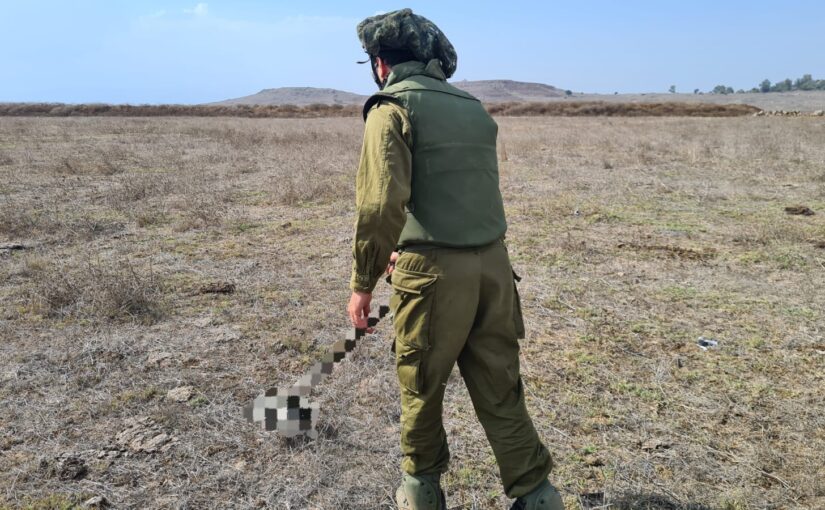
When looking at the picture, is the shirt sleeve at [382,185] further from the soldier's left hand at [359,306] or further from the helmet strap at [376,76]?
the helmet strap at [376,76]

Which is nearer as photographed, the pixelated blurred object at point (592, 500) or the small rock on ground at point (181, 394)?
the pixelated blurred object at point (592, 500)

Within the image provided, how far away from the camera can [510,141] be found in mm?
15508

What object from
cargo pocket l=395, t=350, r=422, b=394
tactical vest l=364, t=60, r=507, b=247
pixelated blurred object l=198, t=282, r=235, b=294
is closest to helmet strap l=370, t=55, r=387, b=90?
tactical vest l=364, t=60, r=507, b=247

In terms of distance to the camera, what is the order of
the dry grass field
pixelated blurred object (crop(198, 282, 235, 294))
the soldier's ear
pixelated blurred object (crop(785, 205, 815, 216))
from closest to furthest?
1. the soldier's ear
2. the dry grass field
3. pixelated blurred object (crop(198, 282, 235, 294))
4. pixelated blurred object (crop(785, 205, 815, 216))

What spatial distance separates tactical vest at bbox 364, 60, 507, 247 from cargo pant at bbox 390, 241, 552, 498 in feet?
0.22

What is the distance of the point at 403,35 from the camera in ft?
6.02

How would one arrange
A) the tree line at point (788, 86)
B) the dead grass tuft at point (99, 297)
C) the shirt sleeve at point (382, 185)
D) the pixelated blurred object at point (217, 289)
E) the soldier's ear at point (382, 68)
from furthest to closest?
the tree line at point (788, 86), the pixelated blurred object at point (217, 289), the dead grass tuft at point (99, 297), the soldier's ear at point (382, 68), the shirt sleeve at point (382, 185)

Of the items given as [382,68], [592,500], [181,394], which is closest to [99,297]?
[181,394]

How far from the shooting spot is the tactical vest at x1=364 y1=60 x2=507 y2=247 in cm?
175

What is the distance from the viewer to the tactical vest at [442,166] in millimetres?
1750

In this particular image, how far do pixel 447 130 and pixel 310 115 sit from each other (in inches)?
1603

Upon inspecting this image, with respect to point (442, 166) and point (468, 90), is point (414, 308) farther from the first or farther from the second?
point (468, 90)

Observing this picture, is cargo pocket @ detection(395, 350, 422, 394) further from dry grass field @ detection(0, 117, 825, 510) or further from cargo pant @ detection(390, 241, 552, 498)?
dry grass field @ detection(0, 117, 825, 510)

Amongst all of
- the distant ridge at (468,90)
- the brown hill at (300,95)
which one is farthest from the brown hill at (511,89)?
the brown hill at (300,95)
